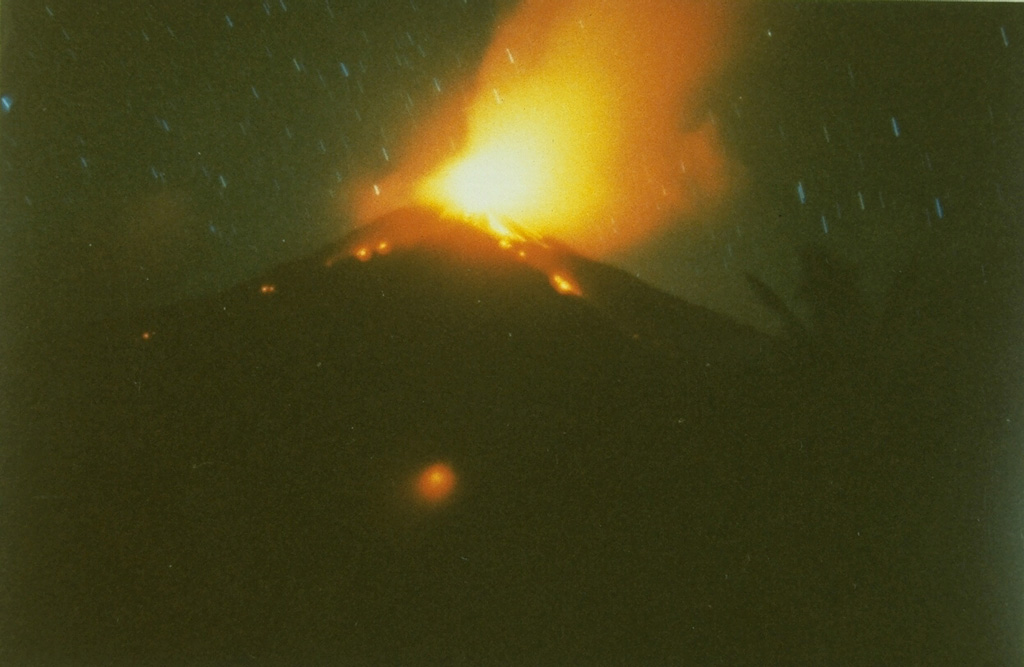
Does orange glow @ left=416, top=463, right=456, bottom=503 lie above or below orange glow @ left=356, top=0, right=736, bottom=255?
below

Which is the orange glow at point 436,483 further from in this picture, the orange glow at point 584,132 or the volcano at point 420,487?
the orange glow at point 584,132

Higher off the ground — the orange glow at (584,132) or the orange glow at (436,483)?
the orange glow at (584,132)

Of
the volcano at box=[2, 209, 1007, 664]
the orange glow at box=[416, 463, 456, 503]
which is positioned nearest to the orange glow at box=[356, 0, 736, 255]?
the volcano at box=[2, 209, 1007, 664]

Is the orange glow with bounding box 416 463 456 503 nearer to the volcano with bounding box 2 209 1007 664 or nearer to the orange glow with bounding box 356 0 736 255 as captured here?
the volcano with bounding box 2 209 1007 664

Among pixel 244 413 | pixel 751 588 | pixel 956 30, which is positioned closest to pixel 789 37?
pixel 956 30

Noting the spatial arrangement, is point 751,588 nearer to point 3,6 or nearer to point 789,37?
point 789,37

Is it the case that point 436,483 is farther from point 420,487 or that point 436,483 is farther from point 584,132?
point 584,132

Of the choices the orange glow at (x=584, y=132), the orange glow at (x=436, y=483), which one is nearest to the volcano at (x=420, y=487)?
the orange glow at (x=436, y=483)

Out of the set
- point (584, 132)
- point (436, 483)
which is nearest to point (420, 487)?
point (436, 483)
